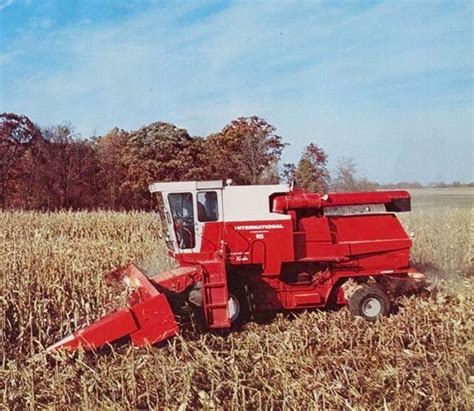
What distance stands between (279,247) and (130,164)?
65.0 ft

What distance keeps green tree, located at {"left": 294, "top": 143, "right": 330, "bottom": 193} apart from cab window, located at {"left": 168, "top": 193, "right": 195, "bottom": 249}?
49.2 ft

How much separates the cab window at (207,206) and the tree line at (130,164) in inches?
668

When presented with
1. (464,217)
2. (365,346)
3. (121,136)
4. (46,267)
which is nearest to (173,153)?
(121,136)

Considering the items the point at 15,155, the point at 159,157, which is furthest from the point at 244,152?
the point at 15,155

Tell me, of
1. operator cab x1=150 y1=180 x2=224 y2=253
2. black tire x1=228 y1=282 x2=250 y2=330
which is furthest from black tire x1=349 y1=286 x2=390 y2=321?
operator cab x1=150 y1=180 x2=224 y2=253

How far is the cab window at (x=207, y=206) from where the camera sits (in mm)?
6898

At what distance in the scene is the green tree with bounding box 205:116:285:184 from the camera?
2556cm

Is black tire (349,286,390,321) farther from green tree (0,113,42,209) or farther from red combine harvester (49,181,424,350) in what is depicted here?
green tree (0,113,42,209)

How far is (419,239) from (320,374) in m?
7.74

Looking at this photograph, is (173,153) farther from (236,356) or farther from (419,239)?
(236,356)

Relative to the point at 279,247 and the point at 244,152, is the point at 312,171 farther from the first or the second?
the point at 279,247

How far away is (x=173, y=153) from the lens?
85.8 ft

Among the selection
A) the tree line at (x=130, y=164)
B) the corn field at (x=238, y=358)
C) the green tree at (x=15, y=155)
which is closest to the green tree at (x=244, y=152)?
the tree line at (x=130, y=164)

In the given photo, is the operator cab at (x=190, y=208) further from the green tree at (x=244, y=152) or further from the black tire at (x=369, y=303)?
the green tree at (x=244, y=152)
